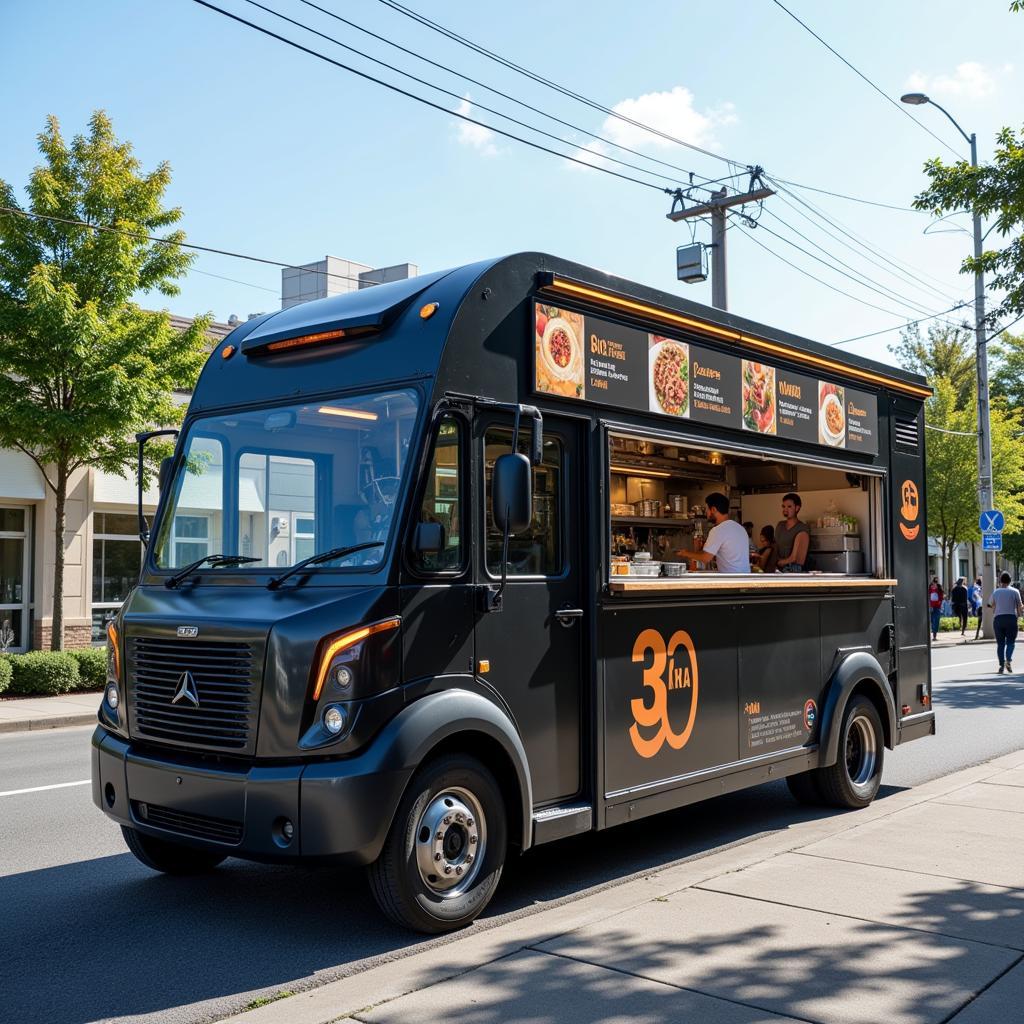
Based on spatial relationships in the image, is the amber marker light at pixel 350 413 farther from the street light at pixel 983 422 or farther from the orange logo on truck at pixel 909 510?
the street light at pixel 983 422

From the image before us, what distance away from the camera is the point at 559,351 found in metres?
6.18

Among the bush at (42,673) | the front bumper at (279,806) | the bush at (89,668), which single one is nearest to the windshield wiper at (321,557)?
the front bumper at (279,806)

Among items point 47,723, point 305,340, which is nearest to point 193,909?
point 305,340

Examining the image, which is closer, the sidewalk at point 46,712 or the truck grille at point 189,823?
the truck grille at point 189,823

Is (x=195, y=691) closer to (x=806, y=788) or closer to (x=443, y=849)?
(x=443, y=849)

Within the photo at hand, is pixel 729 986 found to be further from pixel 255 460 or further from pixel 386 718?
pixel 255 460

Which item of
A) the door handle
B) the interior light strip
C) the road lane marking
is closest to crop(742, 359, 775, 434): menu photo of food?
the interior light strip

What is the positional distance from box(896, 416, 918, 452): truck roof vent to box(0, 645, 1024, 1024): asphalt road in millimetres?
3123

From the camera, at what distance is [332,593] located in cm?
521

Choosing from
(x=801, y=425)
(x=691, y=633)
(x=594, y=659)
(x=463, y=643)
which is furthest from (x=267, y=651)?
(x=801, y=425)

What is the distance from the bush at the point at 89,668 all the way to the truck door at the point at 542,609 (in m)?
12.9

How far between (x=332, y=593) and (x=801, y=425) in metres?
4.36

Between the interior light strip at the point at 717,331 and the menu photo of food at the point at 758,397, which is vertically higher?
the interior light strip at the point at 717,331

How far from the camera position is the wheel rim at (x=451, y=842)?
525 cm
